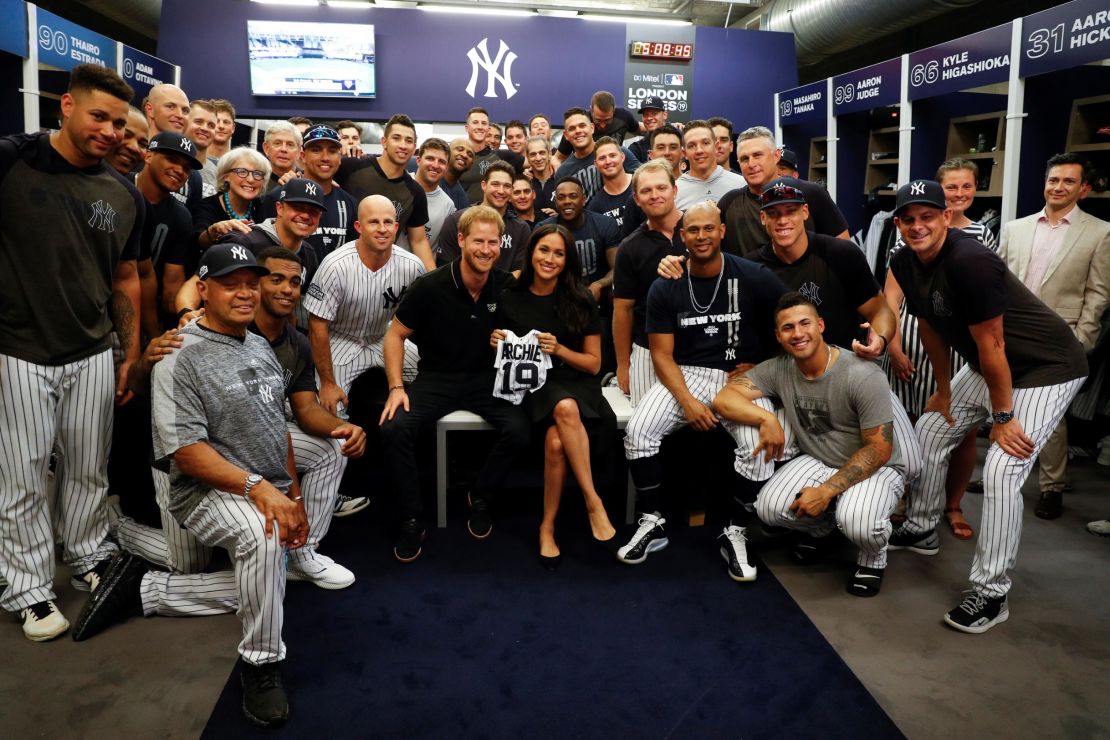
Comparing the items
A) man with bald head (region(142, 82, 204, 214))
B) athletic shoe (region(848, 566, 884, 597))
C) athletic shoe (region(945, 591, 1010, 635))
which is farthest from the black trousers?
man with bald head (region(142, 82, 204, 214))

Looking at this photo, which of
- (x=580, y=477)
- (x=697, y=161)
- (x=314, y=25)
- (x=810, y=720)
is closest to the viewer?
(x=810, y=720)

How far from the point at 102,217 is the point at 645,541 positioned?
2.56 m

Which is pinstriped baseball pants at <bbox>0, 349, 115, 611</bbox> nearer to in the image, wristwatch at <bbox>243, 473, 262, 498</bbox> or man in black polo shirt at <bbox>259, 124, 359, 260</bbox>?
wristwatch at <bbox>243, 473, 262, 498</bbox>

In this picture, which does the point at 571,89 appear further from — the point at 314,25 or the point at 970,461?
the point at 970,461

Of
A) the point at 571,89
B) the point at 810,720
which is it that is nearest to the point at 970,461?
the point at 810,720

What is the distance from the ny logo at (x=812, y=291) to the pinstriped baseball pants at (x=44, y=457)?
2.98m

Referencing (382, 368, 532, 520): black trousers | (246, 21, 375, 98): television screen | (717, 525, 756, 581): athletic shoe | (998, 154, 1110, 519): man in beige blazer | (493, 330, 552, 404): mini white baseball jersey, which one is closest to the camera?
(717, 525, 756, 581): athletic shoe

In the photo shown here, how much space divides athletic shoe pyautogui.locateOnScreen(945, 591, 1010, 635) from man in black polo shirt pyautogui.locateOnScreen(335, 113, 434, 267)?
3259 millimetres

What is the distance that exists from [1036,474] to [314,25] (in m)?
9.22

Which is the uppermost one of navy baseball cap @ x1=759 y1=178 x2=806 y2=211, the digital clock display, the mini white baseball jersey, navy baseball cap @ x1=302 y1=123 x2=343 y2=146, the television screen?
the digital clock display

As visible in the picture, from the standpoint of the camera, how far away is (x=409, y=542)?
335cm

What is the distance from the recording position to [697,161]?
435 centimetres

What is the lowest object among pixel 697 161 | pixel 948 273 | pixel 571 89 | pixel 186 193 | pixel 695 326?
pixel 695 326

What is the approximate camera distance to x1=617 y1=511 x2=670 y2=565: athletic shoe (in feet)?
10.9
